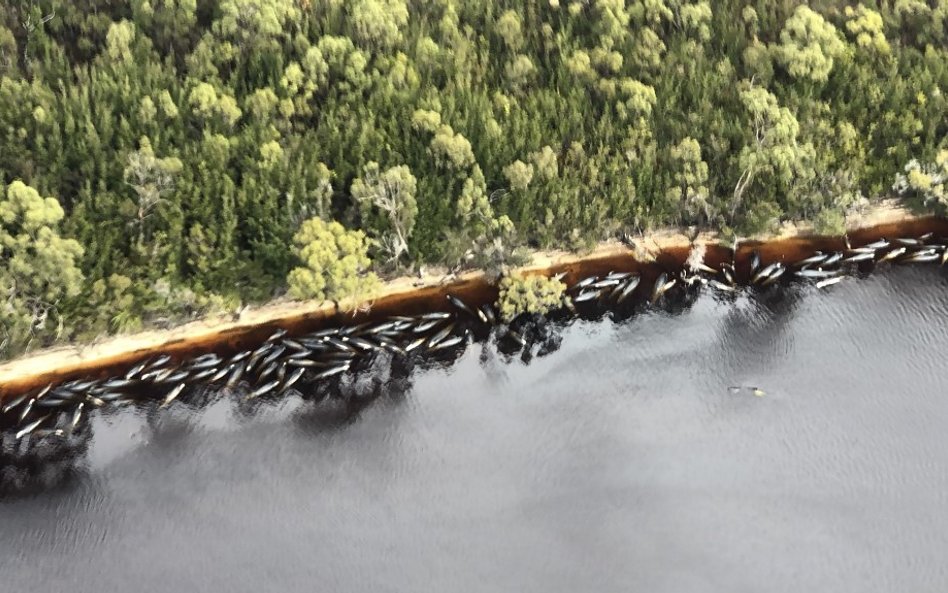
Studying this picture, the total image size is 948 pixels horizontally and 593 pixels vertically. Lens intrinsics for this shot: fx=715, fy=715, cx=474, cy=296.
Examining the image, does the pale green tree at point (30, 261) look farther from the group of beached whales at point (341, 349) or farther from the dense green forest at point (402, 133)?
the group of beached whales at point (341, 349)

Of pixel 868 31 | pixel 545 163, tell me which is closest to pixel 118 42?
pixel 545 163

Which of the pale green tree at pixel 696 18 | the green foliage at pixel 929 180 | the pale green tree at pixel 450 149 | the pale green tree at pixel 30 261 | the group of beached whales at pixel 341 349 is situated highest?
the pale green tree at pixel 696 18

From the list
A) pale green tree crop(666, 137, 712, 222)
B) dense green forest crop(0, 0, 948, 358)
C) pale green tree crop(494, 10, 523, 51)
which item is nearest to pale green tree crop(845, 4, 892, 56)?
dense green forest crop(0, 0, 948, 358)

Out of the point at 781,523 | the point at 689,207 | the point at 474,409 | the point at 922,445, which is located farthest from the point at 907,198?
the point at 474,409

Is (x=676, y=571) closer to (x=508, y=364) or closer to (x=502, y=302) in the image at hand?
(x=508, y=364)

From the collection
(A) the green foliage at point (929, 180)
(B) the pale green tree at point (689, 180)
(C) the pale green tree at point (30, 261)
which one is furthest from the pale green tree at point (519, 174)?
(A) the green foliage at point (929, 180)

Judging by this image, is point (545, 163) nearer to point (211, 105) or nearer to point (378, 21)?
point (378, 21)
